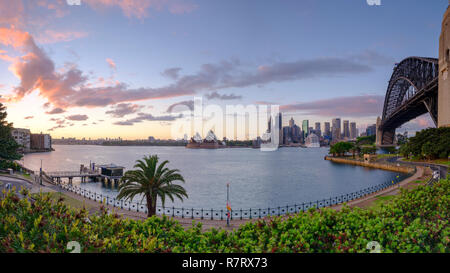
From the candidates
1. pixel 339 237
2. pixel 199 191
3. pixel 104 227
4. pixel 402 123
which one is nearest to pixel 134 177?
pixel 104 227

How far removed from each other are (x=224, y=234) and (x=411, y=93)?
171063 mm

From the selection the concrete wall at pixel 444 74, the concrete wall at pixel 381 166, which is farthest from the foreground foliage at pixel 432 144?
the concrete wall at pixel 381 166

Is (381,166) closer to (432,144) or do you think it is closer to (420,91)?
(432,144)

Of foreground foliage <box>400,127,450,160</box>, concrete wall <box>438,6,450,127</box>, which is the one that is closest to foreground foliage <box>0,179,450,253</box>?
foreground foliage <box>400,127,450,160</box>

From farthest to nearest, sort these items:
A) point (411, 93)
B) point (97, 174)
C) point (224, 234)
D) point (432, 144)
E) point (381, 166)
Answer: point (411, 93) → point (381, 166) → point (97, 174) → point (432, 144) → point (224, 234)

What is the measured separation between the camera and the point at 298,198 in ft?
166

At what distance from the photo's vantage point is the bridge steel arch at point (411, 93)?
93.1 meters

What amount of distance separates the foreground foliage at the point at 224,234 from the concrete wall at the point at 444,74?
80.8 m

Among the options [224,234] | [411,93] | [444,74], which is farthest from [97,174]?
[411,93]

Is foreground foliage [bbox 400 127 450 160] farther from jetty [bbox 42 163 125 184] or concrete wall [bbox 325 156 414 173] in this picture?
jetty [bbox 42 163 125 184]

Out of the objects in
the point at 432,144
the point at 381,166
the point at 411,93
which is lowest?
the point at 381,166

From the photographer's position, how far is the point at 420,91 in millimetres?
96000
